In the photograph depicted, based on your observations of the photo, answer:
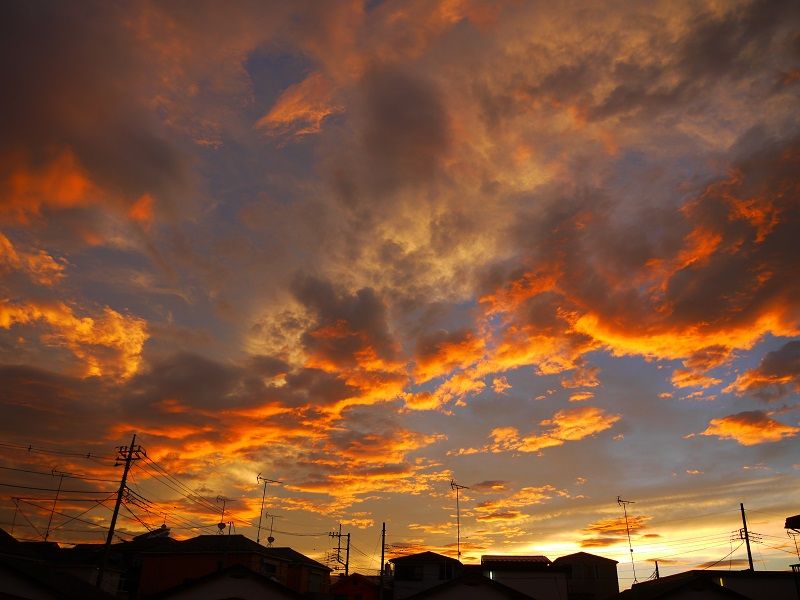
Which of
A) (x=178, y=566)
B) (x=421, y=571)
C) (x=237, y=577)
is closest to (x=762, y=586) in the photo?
(x=421, y=571)

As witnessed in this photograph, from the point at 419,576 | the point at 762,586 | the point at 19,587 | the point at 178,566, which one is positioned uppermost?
the point at 178,566

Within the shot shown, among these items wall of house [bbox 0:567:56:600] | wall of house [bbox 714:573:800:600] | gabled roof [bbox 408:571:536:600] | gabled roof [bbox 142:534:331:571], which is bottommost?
wall of house [bbox 0:567:56:600]

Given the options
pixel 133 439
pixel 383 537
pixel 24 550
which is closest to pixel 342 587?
pixel 383 537

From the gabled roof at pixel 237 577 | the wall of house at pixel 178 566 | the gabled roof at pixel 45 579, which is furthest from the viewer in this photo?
the wall of house at pixel 178 566

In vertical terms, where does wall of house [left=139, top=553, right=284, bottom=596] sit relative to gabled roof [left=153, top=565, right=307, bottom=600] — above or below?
above

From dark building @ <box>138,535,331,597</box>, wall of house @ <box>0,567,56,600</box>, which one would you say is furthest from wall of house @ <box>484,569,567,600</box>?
wall of house @ <box>0,567,56,600</box>

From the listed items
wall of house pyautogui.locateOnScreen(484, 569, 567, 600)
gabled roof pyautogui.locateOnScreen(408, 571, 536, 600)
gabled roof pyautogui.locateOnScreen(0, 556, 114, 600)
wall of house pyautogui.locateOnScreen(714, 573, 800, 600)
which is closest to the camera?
gabled roof pyautogui.locateOnScreen(0, 556, 114, 600)

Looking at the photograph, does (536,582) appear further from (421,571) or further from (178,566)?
(178,566)

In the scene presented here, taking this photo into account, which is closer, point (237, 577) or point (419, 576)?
point (237, 577)

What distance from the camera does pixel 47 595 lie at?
101 feet

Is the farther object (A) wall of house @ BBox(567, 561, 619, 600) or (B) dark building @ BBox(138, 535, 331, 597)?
(A) wall of house @ BBox(567, 561, 619, 600)

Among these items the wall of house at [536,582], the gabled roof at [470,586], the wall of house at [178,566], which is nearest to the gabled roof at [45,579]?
the wall of house at [178,566]

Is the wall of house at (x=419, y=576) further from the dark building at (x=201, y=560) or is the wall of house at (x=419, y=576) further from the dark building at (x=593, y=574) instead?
the dark building at (x=593, y=574)

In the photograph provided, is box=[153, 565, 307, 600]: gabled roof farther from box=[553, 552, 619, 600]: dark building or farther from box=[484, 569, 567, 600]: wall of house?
box=[553, 552, 619, 600]: dark building
